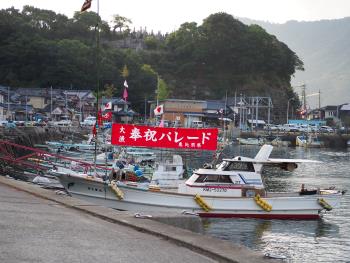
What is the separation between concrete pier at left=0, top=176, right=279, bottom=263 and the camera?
8.02 m

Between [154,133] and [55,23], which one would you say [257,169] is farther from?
[55,23]

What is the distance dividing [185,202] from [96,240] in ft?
51.5

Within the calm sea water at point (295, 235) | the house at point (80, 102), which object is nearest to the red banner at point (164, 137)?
the calm sea water at point (295, 235)

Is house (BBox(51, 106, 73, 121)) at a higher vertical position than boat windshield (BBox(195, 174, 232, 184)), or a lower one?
higher

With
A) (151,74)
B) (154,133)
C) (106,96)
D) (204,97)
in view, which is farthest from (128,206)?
(204,97)

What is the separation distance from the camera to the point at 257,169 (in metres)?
26.0

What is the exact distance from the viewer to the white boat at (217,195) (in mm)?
24297

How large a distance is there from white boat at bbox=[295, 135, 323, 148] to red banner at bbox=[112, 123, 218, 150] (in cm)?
8545

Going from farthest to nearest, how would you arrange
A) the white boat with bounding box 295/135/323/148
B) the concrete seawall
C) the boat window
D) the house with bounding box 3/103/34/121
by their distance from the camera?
the white boat with bounding box 295/135/323/148 < the house with bounding box 3/103/34/121 < the concrete seawall < the boat window

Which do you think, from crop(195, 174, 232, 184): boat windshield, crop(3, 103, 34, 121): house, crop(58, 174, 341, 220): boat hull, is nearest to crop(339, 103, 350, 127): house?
crop(3, 103, 34, 121): house

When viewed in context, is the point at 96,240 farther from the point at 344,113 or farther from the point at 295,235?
the point at 344,113

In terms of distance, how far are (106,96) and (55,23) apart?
38612mm

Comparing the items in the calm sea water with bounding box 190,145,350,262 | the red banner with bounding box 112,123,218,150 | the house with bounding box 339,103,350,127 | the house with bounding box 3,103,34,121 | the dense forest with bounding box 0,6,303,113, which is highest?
the dense forest with bounding box 0,6,303,113

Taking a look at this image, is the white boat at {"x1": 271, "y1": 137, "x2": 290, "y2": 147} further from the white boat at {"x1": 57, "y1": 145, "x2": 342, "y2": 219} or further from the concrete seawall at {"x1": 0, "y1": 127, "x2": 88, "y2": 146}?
the white boat at {"x1": 57, "y1": 145, "x2": 342, "y2": 219}
